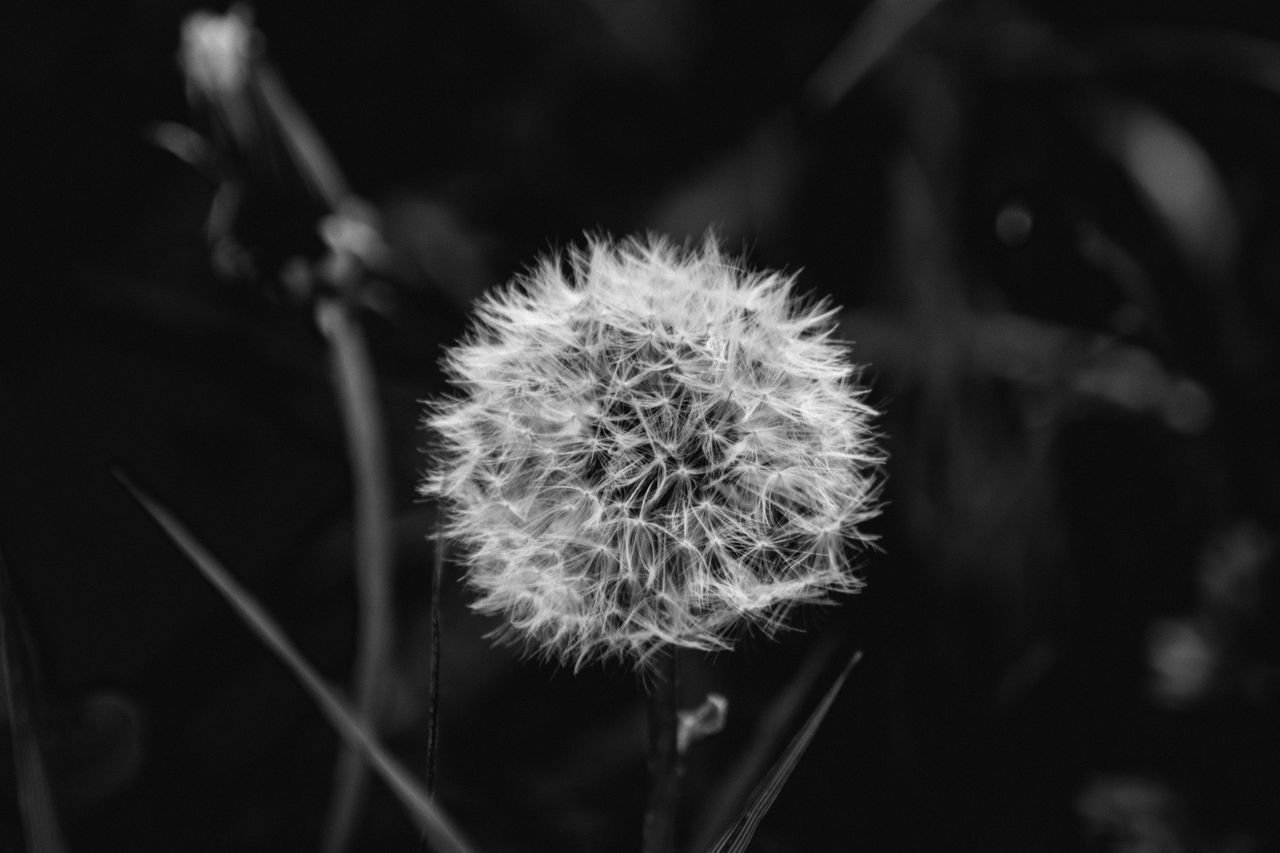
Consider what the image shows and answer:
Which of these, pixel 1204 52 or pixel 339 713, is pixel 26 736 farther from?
pixel 1204 52

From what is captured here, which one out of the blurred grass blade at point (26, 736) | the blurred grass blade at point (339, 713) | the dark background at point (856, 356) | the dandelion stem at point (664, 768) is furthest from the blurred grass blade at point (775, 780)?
the dark background at point (856, 356)

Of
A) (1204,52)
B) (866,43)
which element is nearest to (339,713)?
(866,43)

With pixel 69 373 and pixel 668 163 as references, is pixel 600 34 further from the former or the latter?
pixel 69 373

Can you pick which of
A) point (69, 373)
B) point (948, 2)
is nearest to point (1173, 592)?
point (948, 2)

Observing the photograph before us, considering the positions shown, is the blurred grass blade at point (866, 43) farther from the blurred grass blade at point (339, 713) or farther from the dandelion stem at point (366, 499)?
the blurred grass blade at point (339, 713)

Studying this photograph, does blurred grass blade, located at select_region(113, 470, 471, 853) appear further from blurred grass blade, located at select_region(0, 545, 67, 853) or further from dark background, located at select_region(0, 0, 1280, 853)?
dark background, located at select_region(0, 0, 1280, 853)

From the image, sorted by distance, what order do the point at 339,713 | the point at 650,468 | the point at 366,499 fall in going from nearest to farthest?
the point at 339,713 < the point at 650,468 < the point at 366,499
